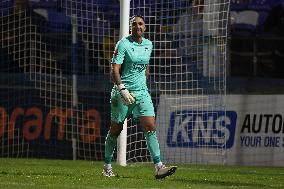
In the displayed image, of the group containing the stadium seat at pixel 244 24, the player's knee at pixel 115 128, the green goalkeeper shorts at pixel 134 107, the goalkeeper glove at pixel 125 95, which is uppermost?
the stadium seat at pixel 244 24

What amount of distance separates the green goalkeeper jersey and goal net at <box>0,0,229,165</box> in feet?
14.7

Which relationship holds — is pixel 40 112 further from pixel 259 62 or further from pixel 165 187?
pixel 165 187

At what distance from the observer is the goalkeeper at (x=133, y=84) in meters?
11.6

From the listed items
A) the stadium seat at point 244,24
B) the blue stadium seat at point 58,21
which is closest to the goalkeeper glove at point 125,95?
the blue stadium seat at point 58,21

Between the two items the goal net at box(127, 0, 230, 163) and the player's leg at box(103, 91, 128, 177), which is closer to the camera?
the player's leg at box(103, 91, 128, 177)

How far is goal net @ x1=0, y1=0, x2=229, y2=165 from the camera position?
16562 millimetres

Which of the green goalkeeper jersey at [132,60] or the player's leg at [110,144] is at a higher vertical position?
the green goalkeeper jersey at [132,60]

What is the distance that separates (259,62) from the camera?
18.1m

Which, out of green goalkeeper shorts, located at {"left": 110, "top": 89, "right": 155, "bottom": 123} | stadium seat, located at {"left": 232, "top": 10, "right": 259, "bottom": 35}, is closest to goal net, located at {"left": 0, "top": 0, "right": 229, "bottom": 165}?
stadium seat, located at {"left": 232, "top": 10, "right": 259, "bottom": 35}

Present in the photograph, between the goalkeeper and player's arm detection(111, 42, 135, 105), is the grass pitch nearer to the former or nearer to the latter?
the goalkeeper

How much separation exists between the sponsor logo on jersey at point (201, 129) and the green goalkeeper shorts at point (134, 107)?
495 centimetres

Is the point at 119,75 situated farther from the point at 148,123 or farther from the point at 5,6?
the point at 5,6

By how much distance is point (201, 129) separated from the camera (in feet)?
55.1

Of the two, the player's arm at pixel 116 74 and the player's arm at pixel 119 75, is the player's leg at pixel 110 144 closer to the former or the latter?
the player's arm at pixel 119 75
